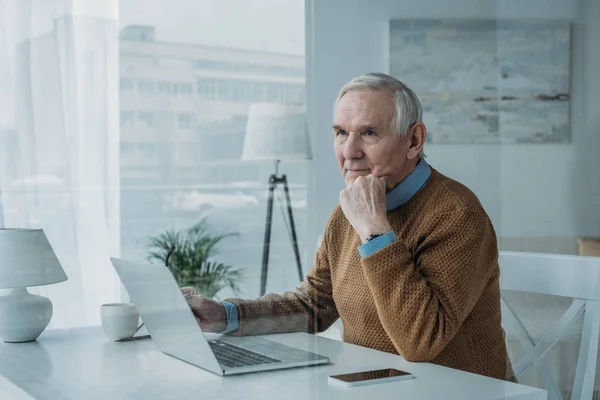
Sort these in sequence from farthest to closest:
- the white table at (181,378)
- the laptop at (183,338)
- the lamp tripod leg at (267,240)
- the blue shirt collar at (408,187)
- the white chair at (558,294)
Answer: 1. the lamp tripod leg at (267,240)
2. the blue shirt collar at (408,187)
3. the white chair at (558,294)
4. the laptop at (183,338)
5. the white table at (181,378)

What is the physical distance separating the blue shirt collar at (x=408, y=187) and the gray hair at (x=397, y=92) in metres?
0.07

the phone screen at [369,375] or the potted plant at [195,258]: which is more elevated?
the potted plant at [195,258]

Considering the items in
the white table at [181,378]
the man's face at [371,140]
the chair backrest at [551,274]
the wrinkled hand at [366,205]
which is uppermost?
the man's face at [371,140]

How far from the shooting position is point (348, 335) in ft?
4.10

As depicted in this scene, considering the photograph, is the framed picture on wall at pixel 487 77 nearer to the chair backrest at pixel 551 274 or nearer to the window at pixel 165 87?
the chair backrest at pixel 551 274

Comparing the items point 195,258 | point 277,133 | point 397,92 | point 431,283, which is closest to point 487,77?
point 397,92

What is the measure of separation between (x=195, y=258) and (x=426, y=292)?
1.48 feet

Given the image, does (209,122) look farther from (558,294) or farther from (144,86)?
(558,294)

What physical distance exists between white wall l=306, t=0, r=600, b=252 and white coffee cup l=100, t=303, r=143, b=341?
0.42 meters

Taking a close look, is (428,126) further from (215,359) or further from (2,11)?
(2,11)

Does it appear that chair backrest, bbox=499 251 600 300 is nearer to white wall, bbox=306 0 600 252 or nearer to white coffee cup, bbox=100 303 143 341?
white wall, bbox=306 0 600 252

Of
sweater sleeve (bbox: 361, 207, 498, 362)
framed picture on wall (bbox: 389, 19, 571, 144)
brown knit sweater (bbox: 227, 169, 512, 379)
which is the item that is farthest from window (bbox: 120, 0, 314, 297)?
sweater sleeve (bbox: 361, 207, 498, 362)

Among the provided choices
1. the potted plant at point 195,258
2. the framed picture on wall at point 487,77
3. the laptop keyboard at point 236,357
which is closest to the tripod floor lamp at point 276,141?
the potted plant at point 195,258

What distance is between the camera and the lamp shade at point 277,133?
4.75 ft
